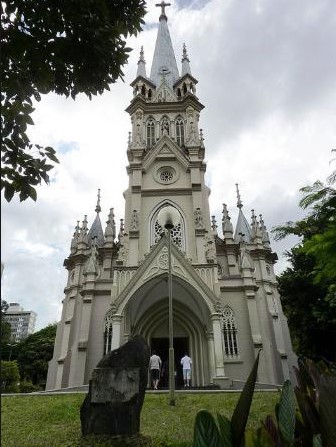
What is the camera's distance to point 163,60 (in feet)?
136

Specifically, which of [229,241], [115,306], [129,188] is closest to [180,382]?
[115,306]

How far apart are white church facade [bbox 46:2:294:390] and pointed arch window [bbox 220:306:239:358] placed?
64mm

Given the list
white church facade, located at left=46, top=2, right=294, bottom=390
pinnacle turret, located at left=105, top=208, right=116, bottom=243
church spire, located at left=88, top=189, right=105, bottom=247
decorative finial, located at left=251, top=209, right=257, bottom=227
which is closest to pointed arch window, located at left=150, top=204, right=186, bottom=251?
white church facade, located at left=46, top=2, right=294, bottom=390

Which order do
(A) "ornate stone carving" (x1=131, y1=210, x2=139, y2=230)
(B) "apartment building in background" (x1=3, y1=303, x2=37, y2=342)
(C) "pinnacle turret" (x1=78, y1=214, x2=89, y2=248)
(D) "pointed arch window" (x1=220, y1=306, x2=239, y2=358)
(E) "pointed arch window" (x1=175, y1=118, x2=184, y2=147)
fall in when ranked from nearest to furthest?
(B) "apartment building in background" (x1=3, y1=303, x2=37, y2=342) → (D) "pointed arch window" (x1=220, y1=306, x2=239, y2=358) → (A) "ornate stone carving" (x1=131, y1=210, x2=139, y2=230) → (C) "pinnacle turret" (x1=78, y1=214, x2=89, y2=248) → (E) "pointed arch window" (x1=175, y1=118, x2=184, y2=147)

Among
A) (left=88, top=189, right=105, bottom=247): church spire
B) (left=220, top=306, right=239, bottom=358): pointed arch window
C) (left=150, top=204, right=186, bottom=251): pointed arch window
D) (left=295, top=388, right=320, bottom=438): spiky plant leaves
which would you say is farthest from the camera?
(left=88, top=189, right=105, bottom=247): church spire

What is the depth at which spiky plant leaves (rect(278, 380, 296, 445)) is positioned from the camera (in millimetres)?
1670

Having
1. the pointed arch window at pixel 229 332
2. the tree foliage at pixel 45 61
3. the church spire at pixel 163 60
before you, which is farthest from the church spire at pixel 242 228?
the tree foliage at pixel 45 61

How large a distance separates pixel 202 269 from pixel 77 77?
59.3 ft

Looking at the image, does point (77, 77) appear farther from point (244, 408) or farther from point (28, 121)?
point (244, 408)

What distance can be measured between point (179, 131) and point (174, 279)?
52.9ft

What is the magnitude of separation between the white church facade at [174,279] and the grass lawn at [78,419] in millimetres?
7966

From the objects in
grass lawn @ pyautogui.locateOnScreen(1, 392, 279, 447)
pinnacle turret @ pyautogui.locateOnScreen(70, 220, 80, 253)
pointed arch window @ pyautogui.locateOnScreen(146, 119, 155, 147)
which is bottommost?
grass lawn @ pyautogui.locateOnScreen(1, 392, 279, 447)

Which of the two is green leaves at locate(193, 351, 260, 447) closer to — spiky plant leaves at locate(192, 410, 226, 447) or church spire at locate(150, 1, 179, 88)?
spiky plant leaves at locate(192, 410, 226, 447)

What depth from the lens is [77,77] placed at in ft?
15.9
